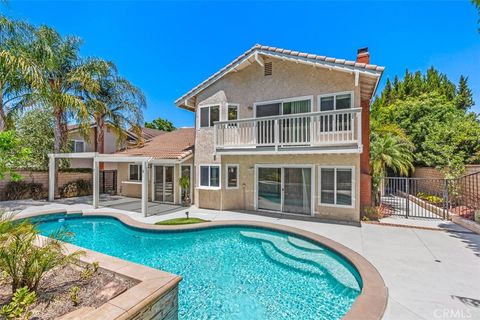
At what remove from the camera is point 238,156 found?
572 inches

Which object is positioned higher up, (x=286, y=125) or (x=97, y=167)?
(x=286, y=125)

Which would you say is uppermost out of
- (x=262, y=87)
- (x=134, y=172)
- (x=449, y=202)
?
(x=262, y=87)

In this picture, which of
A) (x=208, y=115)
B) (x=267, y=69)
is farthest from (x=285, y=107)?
(x=208, y=115)

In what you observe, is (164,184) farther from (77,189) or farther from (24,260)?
(24,260)

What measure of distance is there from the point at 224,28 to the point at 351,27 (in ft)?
29.4

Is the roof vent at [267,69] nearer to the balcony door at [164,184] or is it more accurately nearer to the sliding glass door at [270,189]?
the sliding glass door at [270,189]

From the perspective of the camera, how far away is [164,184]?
1734cm

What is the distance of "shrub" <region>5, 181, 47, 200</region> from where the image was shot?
56.7ft

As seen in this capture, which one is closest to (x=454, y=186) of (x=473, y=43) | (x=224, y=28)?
(x=473, y=43)

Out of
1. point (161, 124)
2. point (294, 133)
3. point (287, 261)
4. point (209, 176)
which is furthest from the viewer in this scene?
point (161, 124)

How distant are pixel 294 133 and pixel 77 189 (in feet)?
64.3

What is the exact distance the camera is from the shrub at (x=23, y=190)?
17297mm

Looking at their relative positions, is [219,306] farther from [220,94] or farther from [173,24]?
[173,24]

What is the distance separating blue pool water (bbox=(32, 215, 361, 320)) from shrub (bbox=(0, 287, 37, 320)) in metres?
2.92
